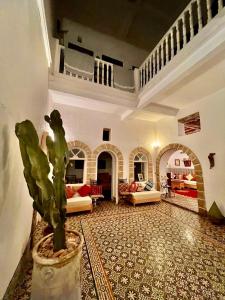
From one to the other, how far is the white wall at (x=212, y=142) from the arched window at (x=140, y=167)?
6.26ft

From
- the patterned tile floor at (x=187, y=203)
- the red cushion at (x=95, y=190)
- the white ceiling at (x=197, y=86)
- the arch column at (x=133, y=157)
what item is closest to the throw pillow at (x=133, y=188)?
the arch column at (x=133, y=157)

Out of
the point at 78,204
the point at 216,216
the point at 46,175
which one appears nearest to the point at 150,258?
the point at 46,175

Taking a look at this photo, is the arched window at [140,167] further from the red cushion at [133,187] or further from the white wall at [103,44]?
the white wall at [103,44]

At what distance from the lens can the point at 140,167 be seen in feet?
19.9

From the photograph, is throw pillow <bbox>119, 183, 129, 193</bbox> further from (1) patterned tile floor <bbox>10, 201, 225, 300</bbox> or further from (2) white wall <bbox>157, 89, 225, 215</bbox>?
(2) white wall <bbox>157, 89, 225, 215</bbox>

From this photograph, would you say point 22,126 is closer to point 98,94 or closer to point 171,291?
point 171,291

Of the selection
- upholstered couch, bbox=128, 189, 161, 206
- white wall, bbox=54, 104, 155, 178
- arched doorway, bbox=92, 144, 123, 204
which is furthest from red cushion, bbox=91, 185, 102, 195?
white wall, bbox=54, 104, 155, 178

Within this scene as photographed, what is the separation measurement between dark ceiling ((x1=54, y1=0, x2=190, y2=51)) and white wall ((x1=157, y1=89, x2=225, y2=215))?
336 centimetres

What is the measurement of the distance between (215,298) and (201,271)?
376 millimetres

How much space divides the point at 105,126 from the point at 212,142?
134 inches

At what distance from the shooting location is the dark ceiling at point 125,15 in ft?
14.6

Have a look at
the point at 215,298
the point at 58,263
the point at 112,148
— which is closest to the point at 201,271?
the point at 215,298

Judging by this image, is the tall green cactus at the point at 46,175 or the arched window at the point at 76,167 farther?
the arched window at the point at 76,167

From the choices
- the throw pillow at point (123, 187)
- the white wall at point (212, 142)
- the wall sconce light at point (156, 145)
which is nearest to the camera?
the white wall at point (212, 142)
